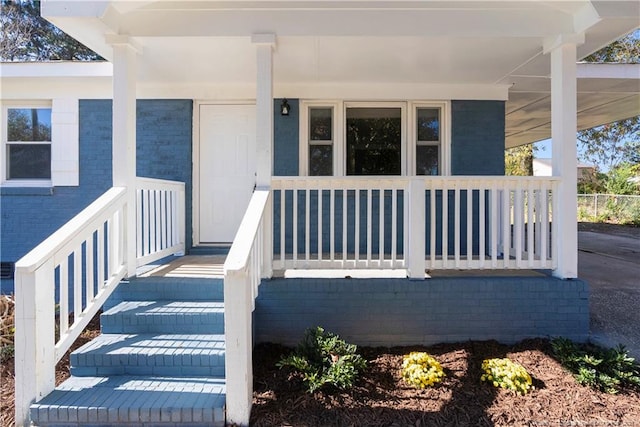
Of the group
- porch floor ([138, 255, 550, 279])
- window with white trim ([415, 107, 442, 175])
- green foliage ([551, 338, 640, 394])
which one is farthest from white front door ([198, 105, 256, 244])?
green foliage ([551, 338, 640, 394])

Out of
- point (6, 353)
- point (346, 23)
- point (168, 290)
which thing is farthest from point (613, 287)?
point (6, 353)

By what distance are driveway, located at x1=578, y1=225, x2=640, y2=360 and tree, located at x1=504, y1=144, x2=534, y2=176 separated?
12982 millimetres

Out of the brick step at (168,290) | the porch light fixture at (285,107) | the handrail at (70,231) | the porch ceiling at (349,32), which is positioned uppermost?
the porch ceiling at (349,32)

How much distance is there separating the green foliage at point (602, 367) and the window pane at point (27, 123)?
21.1 ft

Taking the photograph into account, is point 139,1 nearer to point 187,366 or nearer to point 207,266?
point 207,266

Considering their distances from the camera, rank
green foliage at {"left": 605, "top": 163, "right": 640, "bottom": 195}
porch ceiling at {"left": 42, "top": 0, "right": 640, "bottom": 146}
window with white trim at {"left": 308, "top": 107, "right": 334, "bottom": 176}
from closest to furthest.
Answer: porch ceiling at {"left": 42, "top": 0, "right": 640, "bottom": 146}, window with white trim at {"left": 308, "top": 107, "right": 334, "bottom": 176}, green foliage at {"left": 605, "top": 163, "right": 640, "bottom": 195}

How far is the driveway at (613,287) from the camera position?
3709mm

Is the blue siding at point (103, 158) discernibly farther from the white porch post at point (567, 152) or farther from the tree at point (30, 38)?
the tree at point (30, 38)

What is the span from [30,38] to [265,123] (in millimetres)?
14403

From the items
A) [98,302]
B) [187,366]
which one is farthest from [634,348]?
[98,302]

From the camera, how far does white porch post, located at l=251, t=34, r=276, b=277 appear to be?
3594mm

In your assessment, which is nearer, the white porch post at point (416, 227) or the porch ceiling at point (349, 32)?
the porch ceiling at point (349, 32)

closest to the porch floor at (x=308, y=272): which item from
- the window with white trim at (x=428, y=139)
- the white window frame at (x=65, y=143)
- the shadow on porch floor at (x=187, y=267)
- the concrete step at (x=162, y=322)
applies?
the shadow on porch floor at (x=187, y=267)

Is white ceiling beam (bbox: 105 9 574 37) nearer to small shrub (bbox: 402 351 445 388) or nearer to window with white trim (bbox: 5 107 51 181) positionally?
window with white trim (bbox: 5 107 51 181)
